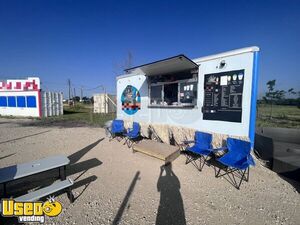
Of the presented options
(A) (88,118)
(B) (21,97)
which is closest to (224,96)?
(A) (88,118)

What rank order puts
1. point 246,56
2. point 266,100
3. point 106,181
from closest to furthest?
point 106,181
point 246,56
point 266,100

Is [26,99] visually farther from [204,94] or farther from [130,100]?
[204,94]

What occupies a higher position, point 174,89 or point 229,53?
point 229,53

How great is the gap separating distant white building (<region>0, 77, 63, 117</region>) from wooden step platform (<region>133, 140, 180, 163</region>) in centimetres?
1415

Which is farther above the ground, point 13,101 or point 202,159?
point 13,101

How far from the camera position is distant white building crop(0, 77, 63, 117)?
48.4 ft

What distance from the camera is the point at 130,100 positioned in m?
6.76

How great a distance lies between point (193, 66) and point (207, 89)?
0.78 meters

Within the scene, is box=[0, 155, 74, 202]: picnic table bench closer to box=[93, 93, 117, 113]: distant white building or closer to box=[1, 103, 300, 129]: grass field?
box=[1, 103, 300, 129]: grass field

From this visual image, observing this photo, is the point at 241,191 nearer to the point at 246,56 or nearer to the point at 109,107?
the point at 246,56

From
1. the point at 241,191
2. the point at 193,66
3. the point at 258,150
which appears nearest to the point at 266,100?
the point at 258,150

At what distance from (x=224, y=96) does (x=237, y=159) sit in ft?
5.05

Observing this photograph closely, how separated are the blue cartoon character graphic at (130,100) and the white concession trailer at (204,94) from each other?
125mm

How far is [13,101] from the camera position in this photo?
15.5 metres
